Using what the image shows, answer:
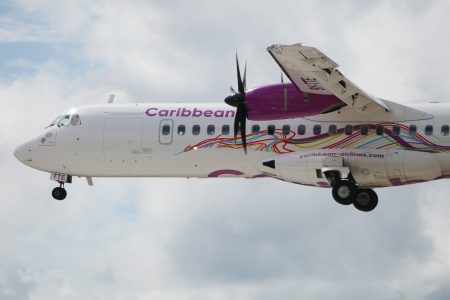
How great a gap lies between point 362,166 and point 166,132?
732cm

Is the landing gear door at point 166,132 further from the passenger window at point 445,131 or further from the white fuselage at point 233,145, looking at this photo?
the passenger window at point 445,131

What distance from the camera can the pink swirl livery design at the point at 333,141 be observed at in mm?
40562

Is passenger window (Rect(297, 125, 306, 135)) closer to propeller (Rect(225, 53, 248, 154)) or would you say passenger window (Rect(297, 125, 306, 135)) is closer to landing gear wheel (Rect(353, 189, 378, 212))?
propeller (Rect(225, 53, 248, 154))

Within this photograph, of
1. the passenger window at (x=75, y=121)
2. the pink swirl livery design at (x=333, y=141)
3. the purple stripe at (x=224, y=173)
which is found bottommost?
the purple stripe at (x=224, y=173)

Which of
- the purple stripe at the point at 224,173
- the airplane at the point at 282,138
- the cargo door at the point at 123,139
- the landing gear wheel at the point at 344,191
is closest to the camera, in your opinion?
the airplane at the point at 282,138

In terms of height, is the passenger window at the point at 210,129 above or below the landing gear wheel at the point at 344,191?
above

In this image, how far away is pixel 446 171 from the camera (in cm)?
4088

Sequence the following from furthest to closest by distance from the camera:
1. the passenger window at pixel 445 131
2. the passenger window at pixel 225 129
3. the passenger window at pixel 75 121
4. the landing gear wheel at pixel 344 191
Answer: the passenger window at pixel 75 121 < the passenger window at pixel 225 129 < the landing gear wheel at pixel 344 191 < the passenger window at pixel 445 131

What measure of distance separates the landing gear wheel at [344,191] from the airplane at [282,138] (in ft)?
0.11

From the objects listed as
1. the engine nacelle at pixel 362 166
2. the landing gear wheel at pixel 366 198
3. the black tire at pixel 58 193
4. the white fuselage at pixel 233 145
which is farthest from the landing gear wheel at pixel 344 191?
the black tire at pixel 58 193

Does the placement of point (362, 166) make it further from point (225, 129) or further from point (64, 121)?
point (64, 121)

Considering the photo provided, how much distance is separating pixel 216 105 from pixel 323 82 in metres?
5.61

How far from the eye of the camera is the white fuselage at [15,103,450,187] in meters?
40.6

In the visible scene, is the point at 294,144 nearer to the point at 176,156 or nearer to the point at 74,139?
the point at 176,156
